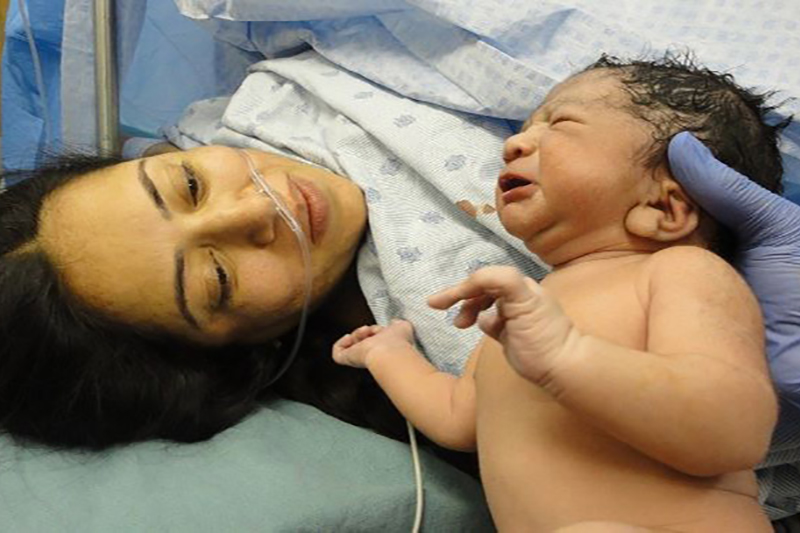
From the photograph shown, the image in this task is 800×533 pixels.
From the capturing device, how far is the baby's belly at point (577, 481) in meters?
0.87

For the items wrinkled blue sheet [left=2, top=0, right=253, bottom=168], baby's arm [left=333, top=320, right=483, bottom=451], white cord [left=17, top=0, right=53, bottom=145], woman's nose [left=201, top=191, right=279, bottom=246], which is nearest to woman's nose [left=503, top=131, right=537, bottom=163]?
baby's arm [left=333, top=320, right=483, bottom=451]

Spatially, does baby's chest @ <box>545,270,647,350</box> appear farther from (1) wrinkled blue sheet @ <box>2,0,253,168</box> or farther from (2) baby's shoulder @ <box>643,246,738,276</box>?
(1) wrinkled blue sheet @ <box>2,0,253,168</box>

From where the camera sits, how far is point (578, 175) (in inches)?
38.1

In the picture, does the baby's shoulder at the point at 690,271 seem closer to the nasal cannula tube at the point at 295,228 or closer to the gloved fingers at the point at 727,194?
the gloved fingers at the point at 727,194

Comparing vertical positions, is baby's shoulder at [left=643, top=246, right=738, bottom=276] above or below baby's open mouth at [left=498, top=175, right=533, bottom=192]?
above

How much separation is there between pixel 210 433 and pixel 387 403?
25 centimetres

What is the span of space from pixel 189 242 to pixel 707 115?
0.67 metres

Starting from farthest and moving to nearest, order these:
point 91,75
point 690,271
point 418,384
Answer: point 91,75 < point 418,384 < point 690,271

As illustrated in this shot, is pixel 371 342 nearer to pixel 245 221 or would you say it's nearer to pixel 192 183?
pixel 245 221

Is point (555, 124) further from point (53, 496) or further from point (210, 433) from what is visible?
point (53, 496)

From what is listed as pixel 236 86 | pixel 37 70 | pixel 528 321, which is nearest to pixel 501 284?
pixel 528 321

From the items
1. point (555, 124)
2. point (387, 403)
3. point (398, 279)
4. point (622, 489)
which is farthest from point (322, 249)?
point (622, 489)

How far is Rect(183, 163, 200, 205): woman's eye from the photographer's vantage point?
120 centimetres

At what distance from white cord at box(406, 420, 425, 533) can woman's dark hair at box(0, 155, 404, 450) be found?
7 cm
